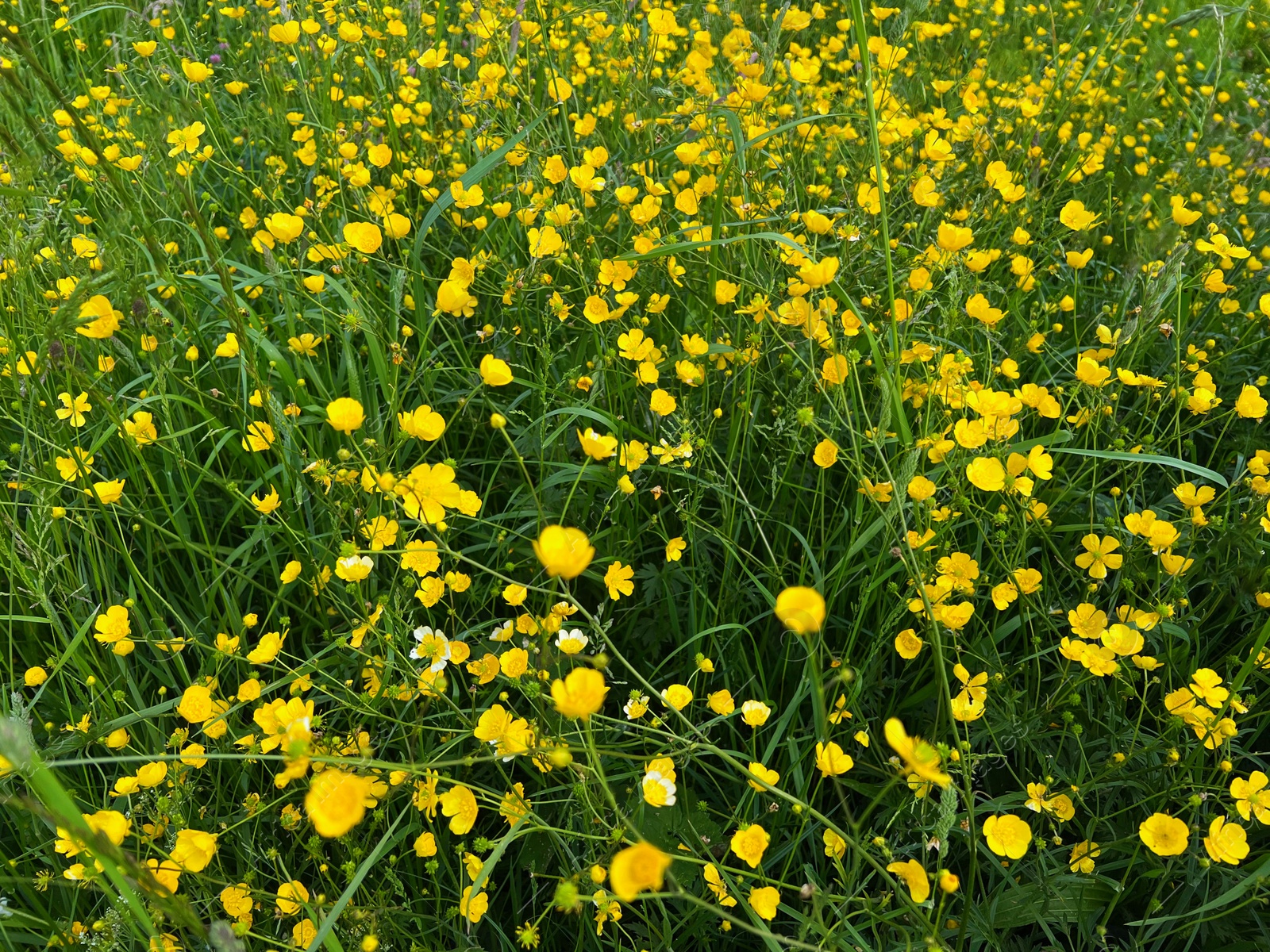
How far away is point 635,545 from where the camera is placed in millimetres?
2018

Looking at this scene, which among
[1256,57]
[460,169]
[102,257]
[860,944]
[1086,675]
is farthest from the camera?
[1256,57]

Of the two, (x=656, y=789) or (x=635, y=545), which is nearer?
(x=656, y=789)

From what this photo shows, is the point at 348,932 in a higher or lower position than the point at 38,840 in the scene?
lower

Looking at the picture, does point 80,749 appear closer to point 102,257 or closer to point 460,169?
point 102,257

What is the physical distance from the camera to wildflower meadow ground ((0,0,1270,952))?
1.37m

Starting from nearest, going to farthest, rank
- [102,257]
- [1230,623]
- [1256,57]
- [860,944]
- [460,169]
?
[860,944] → [1230,623] → [102,257] → [460,169] → [1256,57]

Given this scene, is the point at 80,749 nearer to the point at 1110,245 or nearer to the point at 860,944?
the point at 860,944

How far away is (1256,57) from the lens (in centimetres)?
393

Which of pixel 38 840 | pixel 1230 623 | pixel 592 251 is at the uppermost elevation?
pixel 592 251

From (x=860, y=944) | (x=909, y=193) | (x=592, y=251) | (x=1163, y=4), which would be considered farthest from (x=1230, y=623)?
(x=1163, y=4)

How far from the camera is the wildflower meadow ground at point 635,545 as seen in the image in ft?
4.49

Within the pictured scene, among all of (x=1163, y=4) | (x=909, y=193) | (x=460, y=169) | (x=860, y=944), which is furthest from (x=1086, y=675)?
(x=1163, y=4)

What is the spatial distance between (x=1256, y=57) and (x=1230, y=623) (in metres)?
3.32

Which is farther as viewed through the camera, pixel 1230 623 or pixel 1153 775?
pixel 1230 623
